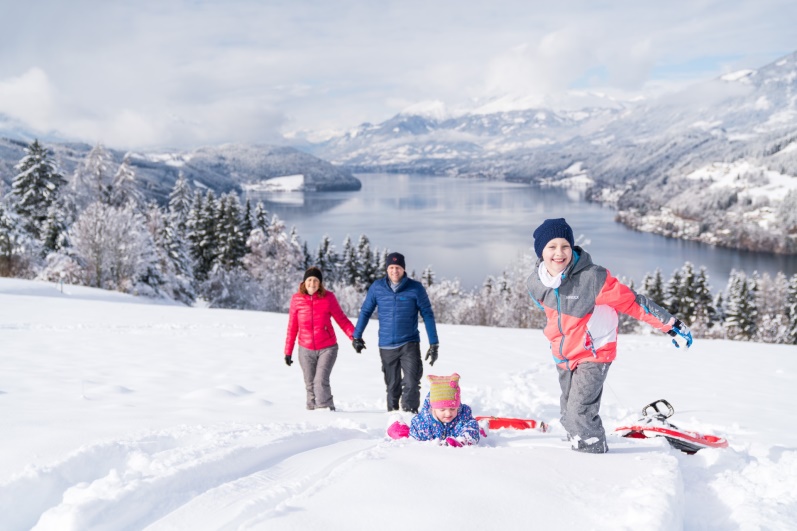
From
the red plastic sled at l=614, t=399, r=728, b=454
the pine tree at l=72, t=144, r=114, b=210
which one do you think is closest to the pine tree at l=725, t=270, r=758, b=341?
the red plastic sled at l=614, t=399, r=728, b=454

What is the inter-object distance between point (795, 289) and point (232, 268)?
44033 millimetres

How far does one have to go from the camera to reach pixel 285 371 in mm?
8844

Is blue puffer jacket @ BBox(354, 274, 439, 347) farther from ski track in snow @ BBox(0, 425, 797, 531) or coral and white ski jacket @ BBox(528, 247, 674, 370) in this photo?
coral and white ski jacket @ BBox(528, 247, 674, 370)

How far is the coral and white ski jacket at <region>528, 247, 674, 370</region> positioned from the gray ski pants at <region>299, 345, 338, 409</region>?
2874mm

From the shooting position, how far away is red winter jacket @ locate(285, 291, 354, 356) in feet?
19.9

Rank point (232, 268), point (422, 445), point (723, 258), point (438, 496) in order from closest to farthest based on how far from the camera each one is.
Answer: point (438, 496), point (422, 445), point (232, 268), point (723, 258)

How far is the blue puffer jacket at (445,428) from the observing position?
4.30 meters

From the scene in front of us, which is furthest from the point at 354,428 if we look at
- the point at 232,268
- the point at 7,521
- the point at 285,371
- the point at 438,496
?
the point at 232,268

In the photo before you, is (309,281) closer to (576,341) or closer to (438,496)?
(576,341)

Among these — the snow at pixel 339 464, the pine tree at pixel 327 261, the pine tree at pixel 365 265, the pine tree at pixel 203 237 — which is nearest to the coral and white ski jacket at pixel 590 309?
the snow at pixel 339 464

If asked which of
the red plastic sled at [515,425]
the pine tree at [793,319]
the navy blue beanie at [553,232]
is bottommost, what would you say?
the pine tree at [793,319]

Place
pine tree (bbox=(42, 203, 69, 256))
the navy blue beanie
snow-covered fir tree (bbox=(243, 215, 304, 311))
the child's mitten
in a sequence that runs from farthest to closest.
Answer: snow-covered fir tree (bbox=(243, 215, 304, 311))
pine tree (bbox=(42, 203, 69, 256))
the child's mitten
the navy blue beanie

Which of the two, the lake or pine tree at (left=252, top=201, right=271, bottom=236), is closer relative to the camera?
pine tree at (left=252, top=201, right=271, bottom=236)

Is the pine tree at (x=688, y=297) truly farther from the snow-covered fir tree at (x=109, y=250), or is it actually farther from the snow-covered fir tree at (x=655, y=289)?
the snow-covered fir tree at (x=109, y=250)
